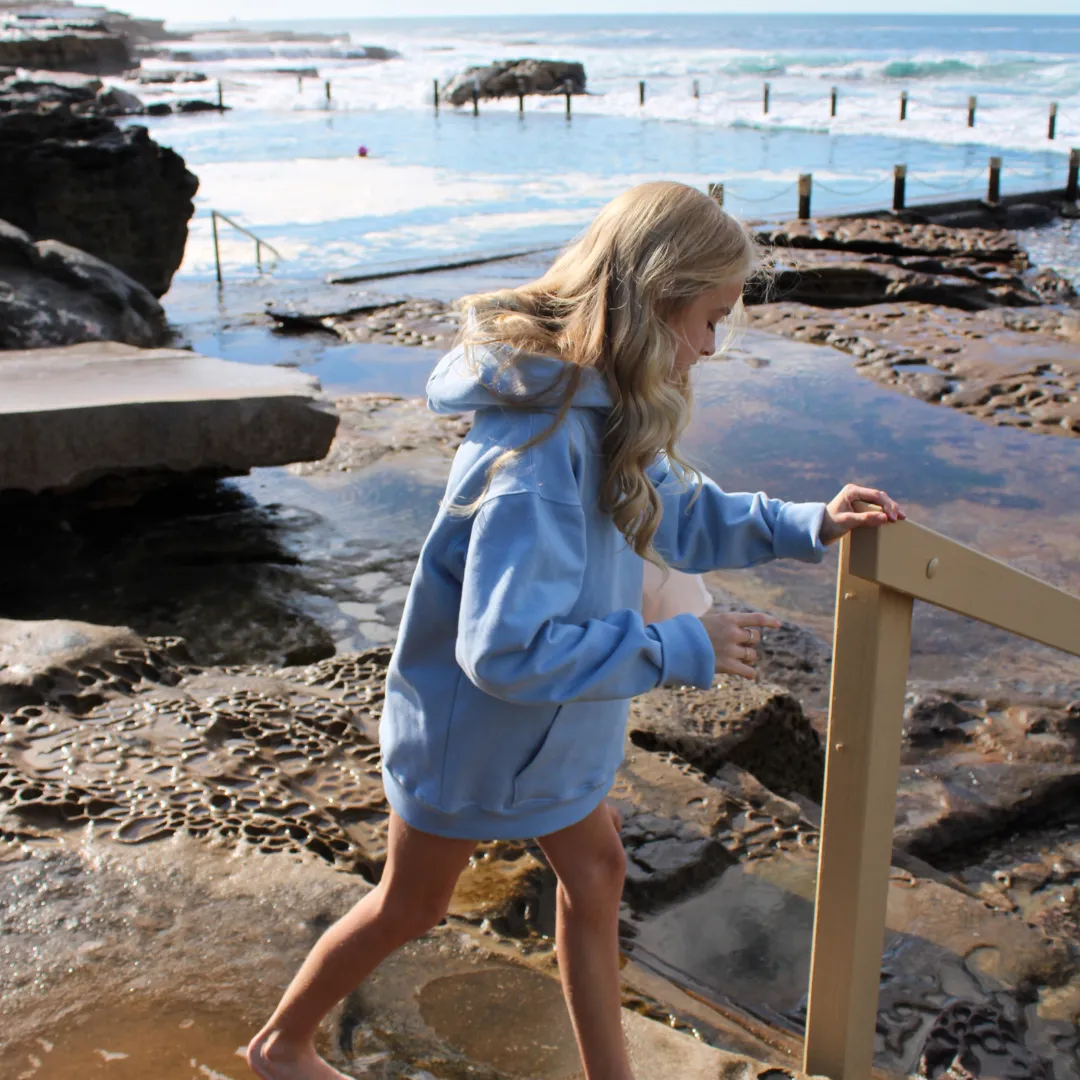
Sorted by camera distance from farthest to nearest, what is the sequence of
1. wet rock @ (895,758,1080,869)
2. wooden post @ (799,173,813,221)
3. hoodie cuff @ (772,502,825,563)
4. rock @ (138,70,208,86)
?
rock @ (138,70,208,86)
wooden post @ (799,173,813,221)
wet rock @ (895,758,1080,869)
hoodie cuff @ (772,502,825,563)

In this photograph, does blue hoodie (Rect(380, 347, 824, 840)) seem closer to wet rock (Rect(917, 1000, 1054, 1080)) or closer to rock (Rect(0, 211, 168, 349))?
wet rock (Rect(917, 1000, 1054, 1080))

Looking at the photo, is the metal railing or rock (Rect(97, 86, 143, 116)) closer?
the metal railing

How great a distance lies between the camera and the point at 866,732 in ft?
5.44

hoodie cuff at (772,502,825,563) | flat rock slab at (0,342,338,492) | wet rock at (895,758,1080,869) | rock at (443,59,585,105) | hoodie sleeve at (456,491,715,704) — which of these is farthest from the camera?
rock at (443,59,585,105)

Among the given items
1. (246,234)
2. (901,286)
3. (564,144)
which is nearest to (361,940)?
(901,286)

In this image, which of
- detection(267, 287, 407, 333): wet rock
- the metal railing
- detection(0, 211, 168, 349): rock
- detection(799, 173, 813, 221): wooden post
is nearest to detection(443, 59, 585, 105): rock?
detection(799, 173, 813, 221): wooden post

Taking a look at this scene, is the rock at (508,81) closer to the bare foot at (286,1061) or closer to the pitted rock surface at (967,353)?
the pitted rock surface at (967,353)

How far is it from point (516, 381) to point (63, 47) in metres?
Result: 57.6

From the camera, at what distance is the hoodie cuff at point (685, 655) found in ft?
4.86

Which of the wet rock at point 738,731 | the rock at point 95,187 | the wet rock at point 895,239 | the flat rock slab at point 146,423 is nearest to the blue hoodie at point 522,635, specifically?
the wet rock at point 738,731

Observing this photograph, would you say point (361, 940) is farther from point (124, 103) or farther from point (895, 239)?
point (124, 103)

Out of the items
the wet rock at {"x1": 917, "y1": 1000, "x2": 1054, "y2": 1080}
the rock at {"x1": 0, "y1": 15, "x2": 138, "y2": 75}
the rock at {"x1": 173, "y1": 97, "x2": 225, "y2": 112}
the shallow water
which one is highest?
the rock at {"x1": 0, "y1": 15, "x2": 138, "y2": 75}

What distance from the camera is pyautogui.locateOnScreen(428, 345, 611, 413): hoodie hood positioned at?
1531 millimetres

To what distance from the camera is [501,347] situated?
5.09ft
